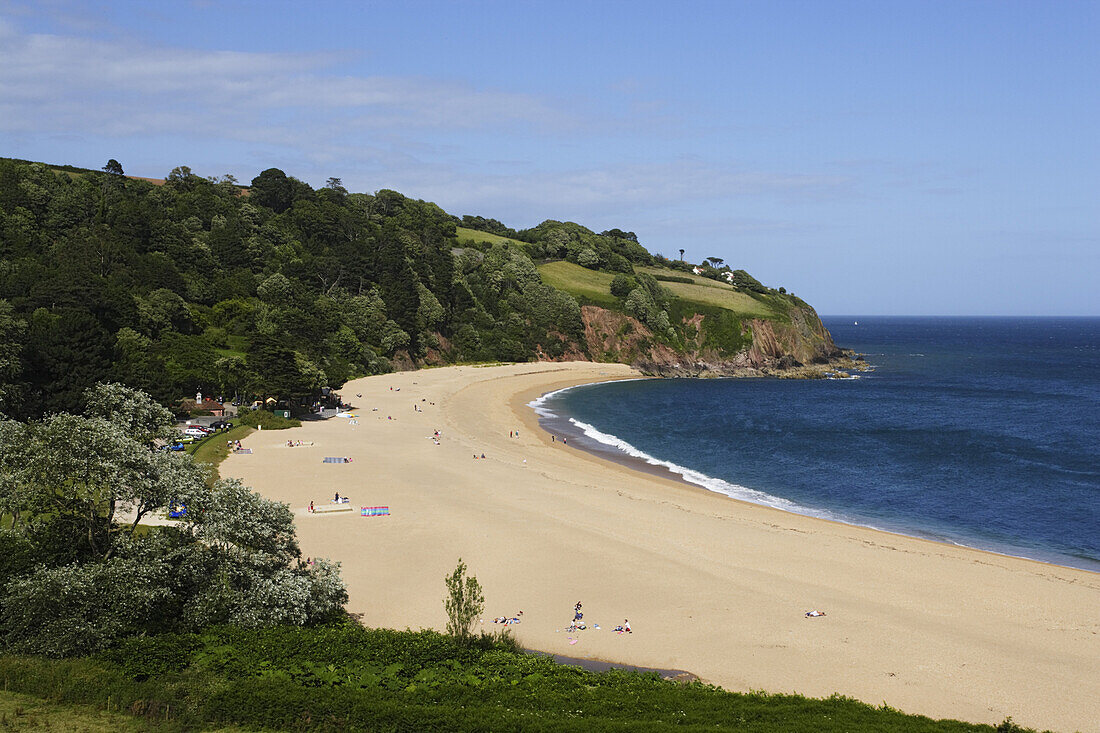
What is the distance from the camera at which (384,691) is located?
17359 millimetres

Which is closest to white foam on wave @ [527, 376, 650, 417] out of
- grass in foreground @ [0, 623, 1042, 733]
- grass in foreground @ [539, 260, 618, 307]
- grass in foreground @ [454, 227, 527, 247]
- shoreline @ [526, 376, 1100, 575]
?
shoreline @ [526, 376, 1100, 575]

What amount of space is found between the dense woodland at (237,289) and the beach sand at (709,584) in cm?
1347

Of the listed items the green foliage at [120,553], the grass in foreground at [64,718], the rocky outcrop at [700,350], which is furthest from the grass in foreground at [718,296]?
the grass in foreground at [64,718]

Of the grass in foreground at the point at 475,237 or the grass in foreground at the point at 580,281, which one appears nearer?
the grass in foreground at the point at 580,281

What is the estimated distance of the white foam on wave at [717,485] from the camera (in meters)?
44.2

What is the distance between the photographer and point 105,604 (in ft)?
62.6

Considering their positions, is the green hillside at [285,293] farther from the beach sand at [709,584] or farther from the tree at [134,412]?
the tree at [134,412]

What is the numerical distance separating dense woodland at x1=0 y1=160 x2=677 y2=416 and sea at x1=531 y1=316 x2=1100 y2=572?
81.5 feet

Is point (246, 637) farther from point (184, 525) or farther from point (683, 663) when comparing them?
point (683, 663)

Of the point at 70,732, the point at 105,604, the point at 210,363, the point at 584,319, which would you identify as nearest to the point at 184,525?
the point at 105,604

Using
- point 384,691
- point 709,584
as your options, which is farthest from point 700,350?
point 384,691

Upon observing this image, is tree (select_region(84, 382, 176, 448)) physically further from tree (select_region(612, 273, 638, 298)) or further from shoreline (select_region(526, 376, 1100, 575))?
tree (select_region(612, 273, 638, 298))

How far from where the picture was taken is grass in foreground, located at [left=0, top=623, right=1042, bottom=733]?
1614 cm

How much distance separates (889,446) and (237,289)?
73233 millimetres
